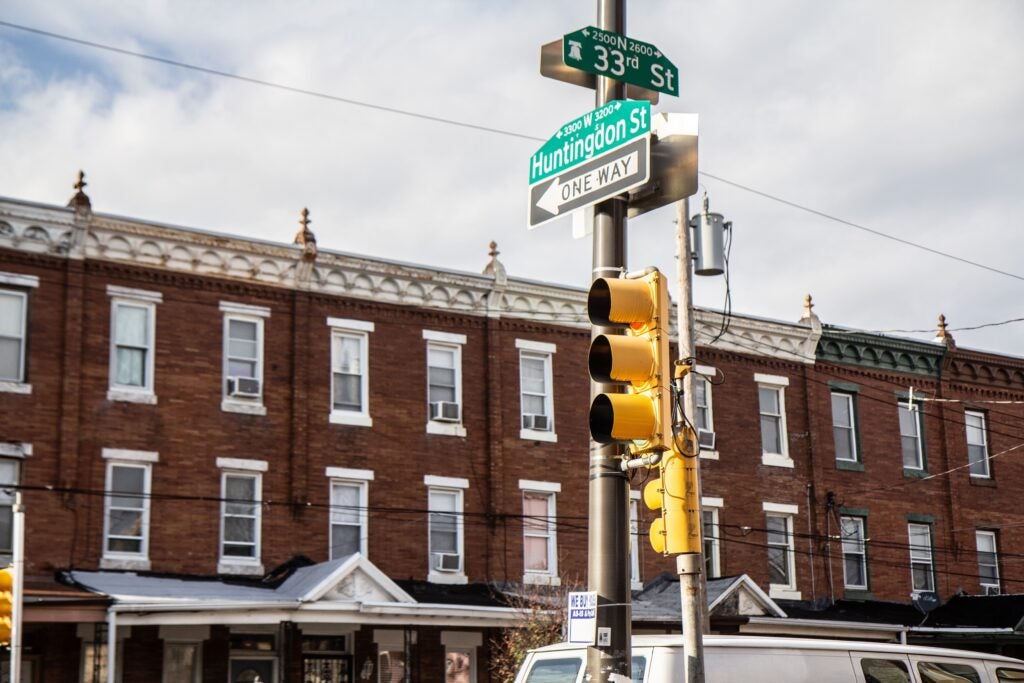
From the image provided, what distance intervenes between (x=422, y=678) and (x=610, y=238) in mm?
21704

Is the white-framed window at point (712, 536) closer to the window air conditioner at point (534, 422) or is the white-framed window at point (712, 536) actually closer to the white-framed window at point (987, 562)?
the window air conditioner at point (534, 422)

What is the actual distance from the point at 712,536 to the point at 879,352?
7947mm

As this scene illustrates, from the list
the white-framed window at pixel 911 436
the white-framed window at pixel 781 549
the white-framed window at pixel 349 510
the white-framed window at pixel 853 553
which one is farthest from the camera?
the white-framed window at pixel 911 436

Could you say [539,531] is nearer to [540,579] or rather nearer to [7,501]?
[540,579]

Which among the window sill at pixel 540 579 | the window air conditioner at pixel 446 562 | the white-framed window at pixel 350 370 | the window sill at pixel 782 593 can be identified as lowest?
the window sill at pixel 782 593

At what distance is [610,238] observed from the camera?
949cm

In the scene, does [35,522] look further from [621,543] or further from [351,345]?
[621,543]

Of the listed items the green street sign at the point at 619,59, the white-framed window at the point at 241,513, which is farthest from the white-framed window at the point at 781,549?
the green street sign at the point at 619,59

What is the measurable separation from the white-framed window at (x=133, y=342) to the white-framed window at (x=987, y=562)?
949 inches

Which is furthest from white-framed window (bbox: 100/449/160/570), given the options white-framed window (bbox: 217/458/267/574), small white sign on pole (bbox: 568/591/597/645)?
small white sign on pole (bbox: 568/591/597/645)

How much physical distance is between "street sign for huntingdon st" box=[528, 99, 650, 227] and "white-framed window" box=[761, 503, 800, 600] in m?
26.9

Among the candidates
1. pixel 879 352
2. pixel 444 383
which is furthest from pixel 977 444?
pixel 444 383

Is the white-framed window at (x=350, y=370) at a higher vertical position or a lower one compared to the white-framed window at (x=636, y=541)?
higher

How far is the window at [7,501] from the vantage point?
25922mm
